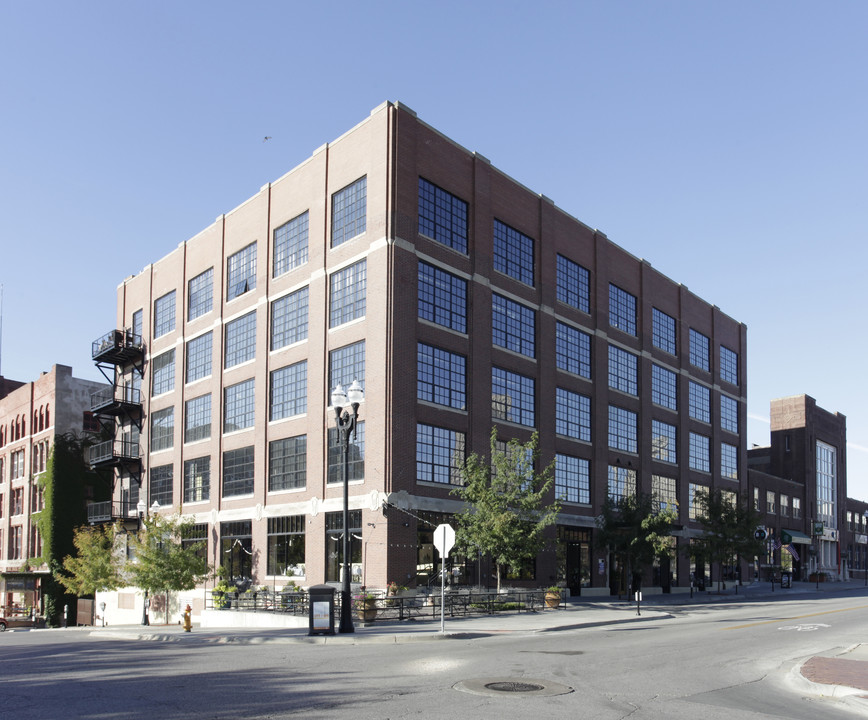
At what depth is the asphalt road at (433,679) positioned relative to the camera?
12070 millimetres

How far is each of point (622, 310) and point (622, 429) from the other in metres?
7.49

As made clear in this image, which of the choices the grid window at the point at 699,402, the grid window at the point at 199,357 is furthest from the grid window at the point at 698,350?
the grid window at the point at 199,357

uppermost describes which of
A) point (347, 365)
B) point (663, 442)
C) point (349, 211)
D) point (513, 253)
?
point (349, 211)

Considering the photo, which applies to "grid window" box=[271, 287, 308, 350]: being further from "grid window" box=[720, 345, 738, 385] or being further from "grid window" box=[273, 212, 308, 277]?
"grid window" box=[720, 345, 738, 385]

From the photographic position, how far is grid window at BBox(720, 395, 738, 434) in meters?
64.4

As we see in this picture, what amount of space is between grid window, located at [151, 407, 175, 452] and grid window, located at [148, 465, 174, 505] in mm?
1360

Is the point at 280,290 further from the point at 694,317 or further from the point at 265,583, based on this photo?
the point at 694,317

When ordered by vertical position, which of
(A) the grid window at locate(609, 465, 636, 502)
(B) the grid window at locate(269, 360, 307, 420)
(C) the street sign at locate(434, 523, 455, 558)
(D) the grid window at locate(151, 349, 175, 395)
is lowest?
(C) the street sign at locate(434, 523, 455, 558)

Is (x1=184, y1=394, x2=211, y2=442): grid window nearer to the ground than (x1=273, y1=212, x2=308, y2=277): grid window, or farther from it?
nearer to the ground

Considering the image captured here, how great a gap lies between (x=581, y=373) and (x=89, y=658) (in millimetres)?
33703

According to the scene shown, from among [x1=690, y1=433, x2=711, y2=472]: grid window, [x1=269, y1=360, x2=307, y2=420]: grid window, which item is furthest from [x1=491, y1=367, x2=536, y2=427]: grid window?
[x1=690, y1=433, x2=711, y2=472]: grid window

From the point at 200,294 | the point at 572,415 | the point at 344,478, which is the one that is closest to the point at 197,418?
the point at 200,294

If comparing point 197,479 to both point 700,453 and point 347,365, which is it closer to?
point 347,365

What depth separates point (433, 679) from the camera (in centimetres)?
1466
